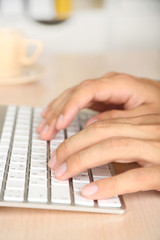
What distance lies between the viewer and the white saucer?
96cm

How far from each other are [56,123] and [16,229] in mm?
258

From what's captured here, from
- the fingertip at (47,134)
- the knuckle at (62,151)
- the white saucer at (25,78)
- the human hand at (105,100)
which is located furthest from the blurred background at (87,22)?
the knuckle at (62,151)

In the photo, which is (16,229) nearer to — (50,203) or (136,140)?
(50,203)

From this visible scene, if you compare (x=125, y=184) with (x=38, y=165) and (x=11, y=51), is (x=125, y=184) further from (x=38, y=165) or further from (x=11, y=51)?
(x=11, y=51)

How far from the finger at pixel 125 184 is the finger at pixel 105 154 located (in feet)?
0.08

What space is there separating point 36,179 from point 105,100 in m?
0.28

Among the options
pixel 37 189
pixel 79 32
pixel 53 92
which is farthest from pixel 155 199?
pixel 79 32

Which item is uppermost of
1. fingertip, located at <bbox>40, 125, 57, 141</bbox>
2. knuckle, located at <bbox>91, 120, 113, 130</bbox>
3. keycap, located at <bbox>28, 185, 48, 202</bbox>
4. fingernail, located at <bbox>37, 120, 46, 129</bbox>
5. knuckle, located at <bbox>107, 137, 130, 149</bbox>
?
knuckle, located at <bbox>91, 120, 113, 130</bbox>

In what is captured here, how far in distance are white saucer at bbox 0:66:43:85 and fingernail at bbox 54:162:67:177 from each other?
0.51 meters

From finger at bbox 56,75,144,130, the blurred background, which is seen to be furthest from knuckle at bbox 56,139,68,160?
the blurred background

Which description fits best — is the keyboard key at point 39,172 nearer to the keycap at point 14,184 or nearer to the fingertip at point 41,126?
the keycap at point 14,184

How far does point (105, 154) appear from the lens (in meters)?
0.49

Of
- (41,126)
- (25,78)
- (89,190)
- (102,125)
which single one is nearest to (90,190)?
(89,190)

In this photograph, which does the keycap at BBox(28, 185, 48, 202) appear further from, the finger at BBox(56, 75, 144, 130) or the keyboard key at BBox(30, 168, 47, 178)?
the finger at BBox(56, 75, 144, 130)
